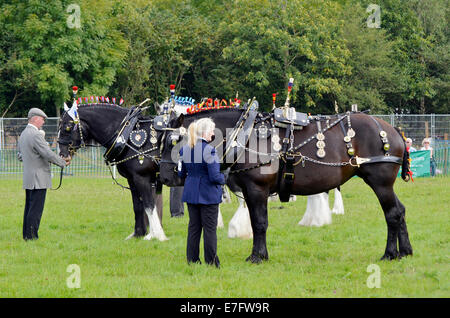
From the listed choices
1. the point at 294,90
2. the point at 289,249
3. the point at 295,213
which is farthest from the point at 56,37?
the point at 289,249

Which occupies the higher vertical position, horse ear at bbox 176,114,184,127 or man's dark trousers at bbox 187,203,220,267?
horse ear at bbox 176,114,184,127

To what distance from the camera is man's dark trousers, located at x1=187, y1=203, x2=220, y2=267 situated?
25.0 ft

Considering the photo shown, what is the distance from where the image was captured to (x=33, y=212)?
10219 mm

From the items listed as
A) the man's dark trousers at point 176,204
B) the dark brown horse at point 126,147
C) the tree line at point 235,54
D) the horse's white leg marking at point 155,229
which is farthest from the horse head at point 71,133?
the tree line at point 235,54

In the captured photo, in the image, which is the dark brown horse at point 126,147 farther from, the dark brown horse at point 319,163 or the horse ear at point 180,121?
the dark brown horse at point 319,163

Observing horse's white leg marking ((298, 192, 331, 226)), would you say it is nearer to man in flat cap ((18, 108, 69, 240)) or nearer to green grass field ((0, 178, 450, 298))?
green grass field ((0, 178, 450, 298))

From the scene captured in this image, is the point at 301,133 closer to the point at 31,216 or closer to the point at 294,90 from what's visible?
the point at 31,216

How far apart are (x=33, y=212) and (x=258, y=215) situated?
13.8 ft

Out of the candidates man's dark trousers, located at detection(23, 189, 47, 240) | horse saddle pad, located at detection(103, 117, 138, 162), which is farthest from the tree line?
horse saddle pad, located at detection(103, 117, 138, 162)

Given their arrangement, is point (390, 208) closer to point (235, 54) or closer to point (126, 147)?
point (126, 147)

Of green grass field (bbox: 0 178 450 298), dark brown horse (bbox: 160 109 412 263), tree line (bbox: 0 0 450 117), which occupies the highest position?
tree line (bbox: 0 0 450 117)

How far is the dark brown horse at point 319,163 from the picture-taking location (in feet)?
26.3
